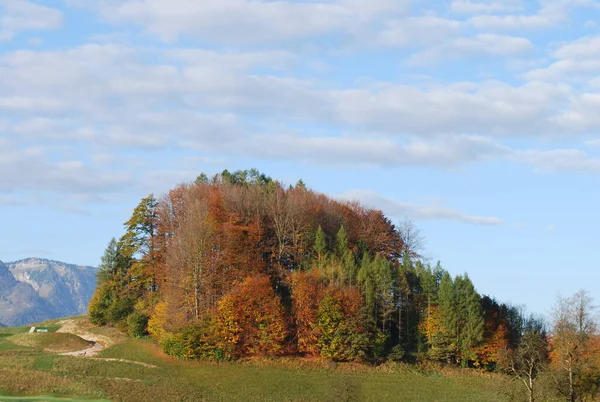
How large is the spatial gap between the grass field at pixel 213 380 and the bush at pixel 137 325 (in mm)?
4689

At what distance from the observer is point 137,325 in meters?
79.6

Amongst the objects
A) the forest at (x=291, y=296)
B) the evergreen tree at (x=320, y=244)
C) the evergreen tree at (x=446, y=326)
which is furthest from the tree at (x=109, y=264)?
the evergreen tree at (x=446, y=326)

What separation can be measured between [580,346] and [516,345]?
22682 millimetres

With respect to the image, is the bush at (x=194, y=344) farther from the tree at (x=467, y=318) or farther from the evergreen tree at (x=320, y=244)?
the tree at (x=467, y=318)

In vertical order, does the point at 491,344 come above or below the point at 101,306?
below

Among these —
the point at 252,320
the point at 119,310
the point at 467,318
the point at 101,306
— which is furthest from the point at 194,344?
the point at 467,318

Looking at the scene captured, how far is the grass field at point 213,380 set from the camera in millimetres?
47562

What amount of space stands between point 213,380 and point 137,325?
23.0m

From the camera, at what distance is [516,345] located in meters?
80.0

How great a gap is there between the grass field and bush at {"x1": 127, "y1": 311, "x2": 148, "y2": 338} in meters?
4.69

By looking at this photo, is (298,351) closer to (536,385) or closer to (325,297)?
(325,297)

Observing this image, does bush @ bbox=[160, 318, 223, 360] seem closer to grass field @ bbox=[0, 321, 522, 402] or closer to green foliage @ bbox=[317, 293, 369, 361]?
grass field @ bbox=[0, 321, 522, 402]

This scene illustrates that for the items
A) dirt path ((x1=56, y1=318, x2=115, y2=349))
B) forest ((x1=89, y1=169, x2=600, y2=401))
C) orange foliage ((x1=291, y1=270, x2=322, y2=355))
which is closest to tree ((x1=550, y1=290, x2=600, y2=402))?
forest ((x1=89, y1=169, x2=600, y2=401))

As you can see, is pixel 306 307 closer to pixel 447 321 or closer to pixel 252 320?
pixel 252 320
